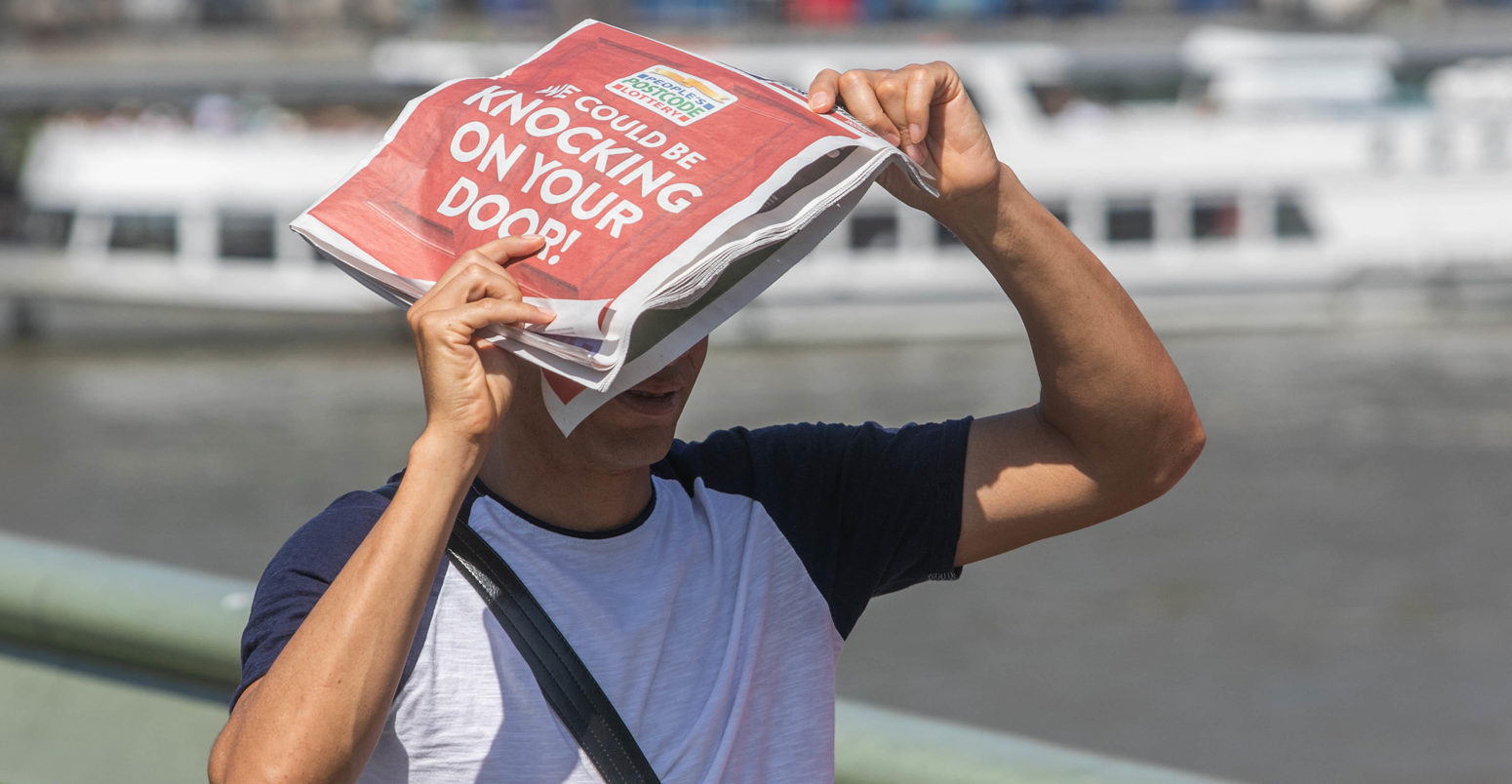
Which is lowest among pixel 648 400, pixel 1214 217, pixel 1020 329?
pixel 1020 329

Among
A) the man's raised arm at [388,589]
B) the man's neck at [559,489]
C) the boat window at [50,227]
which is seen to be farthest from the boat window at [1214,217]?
the man's raised arm at [388,589]

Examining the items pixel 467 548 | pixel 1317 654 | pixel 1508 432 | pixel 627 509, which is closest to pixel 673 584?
pixel 627 509

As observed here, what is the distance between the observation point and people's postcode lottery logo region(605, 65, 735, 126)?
5.40 ft

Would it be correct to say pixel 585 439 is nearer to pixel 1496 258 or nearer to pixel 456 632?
pixel 456 632

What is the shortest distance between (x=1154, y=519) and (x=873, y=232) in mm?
8274

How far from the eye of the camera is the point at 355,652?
139 cm

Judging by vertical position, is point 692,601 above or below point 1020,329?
above

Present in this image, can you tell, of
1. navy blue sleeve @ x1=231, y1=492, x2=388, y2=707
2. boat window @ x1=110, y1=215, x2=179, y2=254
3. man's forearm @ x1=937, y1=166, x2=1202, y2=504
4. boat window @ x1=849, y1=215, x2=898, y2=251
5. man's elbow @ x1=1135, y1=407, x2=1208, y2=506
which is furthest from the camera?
boat window @ x1=110, y1=215, x2=179, y2=254

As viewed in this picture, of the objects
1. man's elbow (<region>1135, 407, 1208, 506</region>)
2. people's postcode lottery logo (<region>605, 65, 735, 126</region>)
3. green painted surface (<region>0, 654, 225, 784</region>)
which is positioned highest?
people's postcode lottery logo (<region>605, 65, 735, 126</region>)

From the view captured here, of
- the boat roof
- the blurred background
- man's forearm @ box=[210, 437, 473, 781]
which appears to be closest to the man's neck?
man's forearm @ box=[210, 437, 473, 781]

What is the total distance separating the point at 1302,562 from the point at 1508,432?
13.9 ft

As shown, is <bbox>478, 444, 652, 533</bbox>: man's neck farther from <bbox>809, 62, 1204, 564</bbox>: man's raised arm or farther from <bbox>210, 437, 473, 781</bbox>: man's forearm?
<bbox>809, 62, 1204, 564</bbox>: man's raised arm

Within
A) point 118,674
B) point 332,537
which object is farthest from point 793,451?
point 118,674

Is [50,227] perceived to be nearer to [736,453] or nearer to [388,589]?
[736,453]
